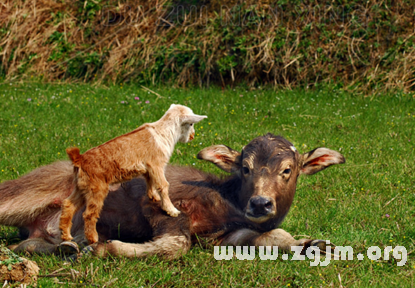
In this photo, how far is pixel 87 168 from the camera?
14.1 ft

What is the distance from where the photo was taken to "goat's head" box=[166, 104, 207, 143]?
471cm

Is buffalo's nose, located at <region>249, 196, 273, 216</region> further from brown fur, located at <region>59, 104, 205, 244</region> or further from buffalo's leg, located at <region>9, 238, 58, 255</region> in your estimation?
buffalo's leg, located at <region>9, 238, 58, 255</region>

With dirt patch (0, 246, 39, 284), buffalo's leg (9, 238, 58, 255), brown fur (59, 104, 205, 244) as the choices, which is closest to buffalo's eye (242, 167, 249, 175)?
brown fur (59, 104, 205, 244)

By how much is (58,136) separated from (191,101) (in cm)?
319

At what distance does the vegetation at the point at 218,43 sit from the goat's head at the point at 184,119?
7.54 metres

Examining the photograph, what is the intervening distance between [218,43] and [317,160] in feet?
24.9

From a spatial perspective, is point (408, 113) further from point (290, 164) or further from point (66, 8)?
point (66, 8)

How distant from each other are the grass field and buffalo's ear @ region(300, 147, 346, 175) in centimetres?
61

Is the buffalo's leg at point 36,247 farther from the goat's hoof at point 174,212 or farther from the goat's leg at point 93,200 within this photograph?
the goat's hoof at point 174,212

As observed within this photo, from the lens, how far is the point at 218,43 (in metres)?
12.6

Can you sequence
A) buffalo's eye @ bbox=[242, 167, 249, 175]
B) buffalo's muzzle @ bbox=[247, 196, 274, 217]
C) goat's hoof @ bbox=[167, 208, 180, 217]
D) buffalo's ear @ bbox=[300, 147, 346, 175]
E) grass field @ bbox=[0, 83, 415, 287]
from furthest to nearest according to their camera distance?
buffalo's ear @ bbox=[300, 147, 346, 175]
buffalo's eye @ bbox=[242, 167, 249, 175]
goat's hoof @ bbox=[167, 208, 180, 217]
buffalo's muzzle @ bbox=[247, 196, 274, 217]
grass field @ bbox=[0, 83, 415, 287]

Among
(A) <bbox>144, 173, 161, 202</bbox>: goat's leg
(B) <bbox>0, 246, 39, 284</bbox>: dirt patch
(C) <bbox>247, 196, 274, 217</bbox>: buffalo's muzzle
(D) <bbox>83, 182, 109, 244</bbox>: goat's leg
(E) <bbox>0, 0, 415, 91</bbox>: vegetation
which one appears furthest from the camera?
(E) <bbox>0, 0, 415, 91</bbox>: vegetation

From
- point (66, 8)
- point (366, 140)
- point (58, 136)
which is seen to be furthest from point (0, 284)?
point (66, 8)

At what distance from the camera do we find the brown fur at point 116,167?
4.31 meters
